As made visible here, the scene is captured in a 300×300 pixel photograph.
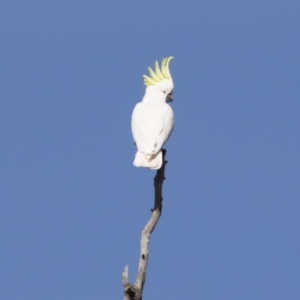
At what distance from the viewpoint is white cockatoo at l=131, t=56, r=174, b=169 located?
12570 mm

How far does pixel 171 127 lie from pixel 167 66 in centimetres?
117

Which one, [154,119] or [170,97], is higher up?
[170,97]

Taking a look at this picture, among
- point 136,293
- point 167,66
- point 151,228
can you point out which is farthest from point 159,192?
point 167,66

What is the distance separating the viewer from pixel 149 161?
41.1ft

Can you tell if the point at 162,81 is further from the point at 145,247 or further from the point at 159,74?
the point at 145,247

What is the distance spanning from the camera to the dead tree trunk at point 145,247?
478 inches

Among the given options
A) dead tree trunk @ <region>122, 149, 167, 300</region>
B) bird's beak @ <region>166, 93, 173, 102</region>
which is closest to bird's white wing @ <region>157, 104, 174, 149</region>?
dead tree trunk @ <region>122, 149, 167, 300</region>

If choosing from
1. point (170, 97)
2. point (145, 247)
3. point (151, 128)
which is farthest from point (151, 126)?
point (145, 247)

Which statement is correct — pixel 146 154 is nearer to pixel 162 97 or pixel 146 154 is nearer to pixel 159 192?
pixel 159 192

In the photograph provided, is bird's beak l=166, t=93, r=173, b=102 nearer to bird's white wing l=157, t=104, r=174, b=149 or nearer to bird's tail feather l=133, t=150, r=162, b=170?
bird's white wing l=157, t=104, r=174, b=149

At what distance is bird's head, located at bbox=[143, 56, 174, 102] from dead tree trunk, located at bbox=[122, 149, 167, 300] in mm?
1363

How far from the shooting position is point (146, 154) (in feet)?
41.2

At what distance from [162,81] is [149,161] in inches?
65.9

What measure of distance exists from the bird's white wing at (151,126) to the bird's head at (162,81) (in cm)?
30
